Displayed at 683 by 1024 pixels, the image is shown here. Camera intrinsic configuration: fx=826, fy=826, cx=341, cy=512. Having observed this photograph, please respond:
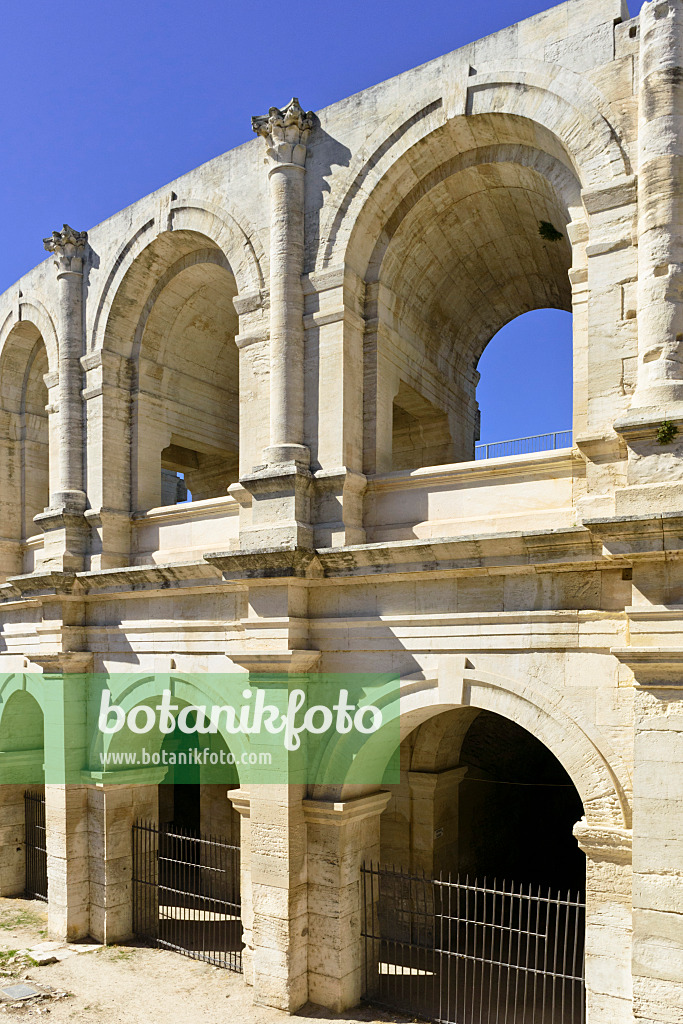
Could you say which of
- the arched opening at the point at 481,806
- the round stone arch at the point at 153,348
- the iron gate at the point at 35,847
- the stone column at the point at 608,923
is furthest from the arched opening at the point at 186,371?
the stone column at the point at 608,923

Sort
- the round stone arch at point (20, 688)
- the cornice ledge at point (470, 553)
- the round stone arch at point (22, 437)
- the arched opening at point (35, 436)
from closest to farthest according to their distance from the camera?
the cornice ledge at point (470, 553), the round stone arch at point (20, 688), the round stone arch at point (22, 437), the arched opening at point (35, 436)

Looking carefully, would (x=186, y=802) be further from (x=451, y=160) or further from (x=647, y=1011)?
(x=451, y=160)

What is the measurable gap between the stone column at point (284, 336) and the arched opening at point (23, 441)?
20.4 feet

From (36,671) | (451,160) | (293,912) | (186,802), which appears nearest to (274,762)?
(293,912)

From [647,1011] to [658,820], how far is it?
4.43 ft

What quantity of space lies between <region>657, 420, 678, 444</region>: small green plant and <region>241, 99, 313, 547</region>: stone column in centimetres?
347

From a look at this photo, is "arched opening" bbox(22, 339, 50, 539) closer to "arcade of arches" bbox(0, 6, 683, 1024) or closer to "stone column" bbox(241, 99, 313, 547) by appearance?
"arcade of arches" bbox(0, 6, 683, 1024)

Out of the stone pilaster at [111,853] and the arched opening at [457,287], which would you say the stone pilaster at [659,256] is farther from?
the stone pilaster at [111,853]

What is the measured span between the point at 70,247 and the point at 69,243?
6 centimetres

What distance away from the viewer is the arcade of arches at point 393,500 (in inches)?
256

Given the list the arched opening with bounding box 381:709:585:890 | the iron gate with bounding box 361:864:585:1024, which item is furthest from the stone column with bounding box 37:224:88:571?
the iron gate with bounding box 361:864:585:1024

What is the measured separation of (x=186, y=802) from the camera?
1524 centimetres

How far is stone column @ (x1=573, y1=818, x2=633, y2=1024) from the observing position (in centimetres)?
641

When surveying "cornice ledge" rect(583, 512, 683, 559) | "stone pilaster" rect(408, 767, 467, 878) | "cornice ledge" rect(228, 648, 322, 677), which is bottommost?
"stone pilaster" rect(408, 767, 467, 878)
